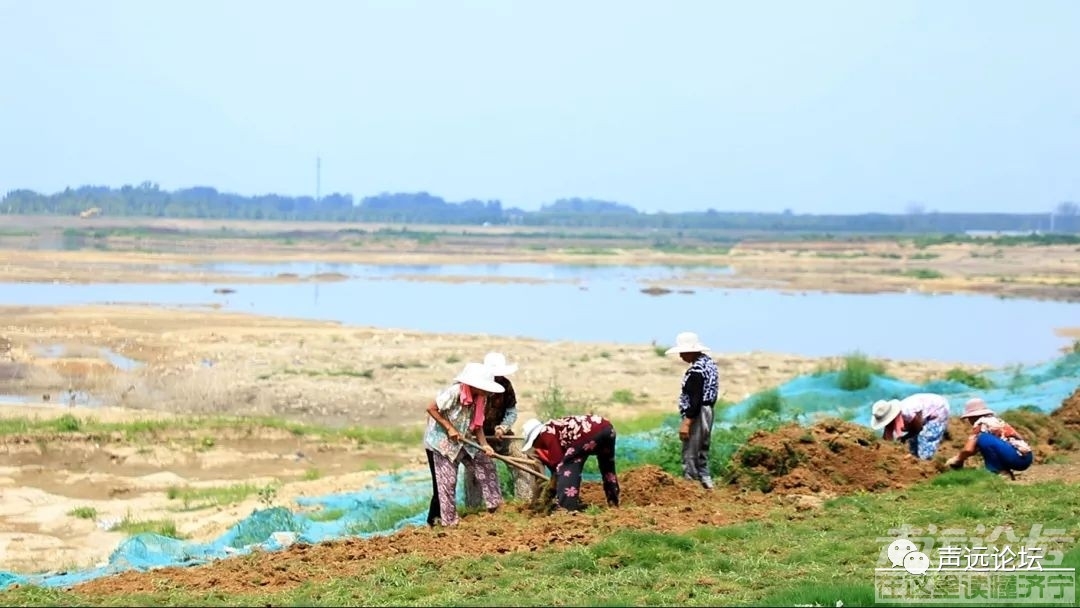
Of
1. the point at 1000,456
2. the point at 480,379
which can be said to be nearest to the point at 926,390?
the point at 1000,456

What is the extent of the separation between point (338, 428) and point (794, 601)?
41.6ft

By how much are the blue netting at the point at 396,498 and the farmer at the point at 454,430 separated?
71 centimetres

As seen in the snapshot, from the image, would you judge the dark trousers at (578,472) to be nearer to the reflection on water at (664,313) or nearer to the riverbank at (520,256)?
the reflection on water at (664,313)

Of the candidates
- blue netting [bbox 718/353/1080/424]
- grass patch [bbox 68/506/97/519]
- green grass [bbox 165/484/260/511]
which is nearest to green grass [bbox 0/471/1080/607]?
grass patch [bbox 68/506/97/519]

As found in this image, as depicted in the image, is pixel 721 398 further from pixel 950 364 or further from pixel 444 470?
pixel 444 470

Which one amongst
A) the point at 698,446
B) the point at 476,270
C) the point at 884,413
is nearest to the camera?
the point at 698,446

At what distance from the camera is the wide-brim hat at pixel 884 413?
37.6 feet

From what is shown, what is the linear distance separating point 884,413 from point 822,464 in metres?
1.38

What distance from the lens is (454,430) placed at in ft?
30.0

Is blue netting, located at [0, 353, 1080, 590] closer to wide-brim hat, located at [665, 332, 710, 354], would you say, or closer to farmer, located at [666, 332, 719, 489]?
farmer, located at [666, 332, 719, 489]

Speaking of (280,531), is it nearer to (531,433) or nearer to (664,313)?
(531,433)

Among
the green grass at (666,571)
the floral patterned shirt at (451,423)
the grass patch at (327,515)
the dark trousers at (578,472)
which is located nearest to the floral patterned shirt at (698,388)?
the dark trousers at (578,472)

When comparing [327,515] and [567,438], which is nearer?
[567,438]

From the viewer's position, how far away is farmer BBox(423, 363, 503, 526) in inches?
359
